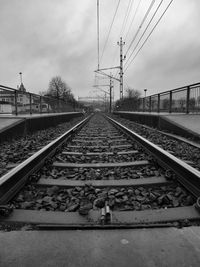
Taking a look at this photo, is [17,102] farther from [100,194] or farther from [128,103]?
[128,103]

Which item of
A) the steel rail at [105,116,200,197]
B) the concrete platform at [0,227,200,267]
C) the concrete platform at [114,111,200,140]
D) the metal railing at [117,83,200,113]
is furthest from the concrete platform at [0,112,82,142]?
the metal railing at [117,83,200,113]

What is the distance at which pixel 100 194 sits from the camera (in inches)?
99.3

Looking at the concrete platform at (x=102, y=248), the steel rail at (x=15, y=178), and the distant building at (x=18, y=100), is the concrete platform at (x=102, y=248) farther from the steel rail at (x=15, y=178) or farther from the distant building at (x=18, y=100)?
the distant building at (x=18, y=100)

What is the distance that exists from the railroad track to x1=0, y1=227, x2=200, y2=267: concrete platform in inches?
4.3

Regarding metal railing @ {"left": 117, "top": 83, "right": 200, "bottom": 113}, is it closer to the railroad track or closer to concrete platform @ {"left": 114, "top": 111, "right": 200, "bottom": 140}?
concrete platform @ {"left": 114, "top": 111, "right": 200, "bottom": 140}

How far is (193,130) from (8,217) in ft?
20.2

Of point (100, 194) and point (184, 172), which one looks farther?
point (184, 172)

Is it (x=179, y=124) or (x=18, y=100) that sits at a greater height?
(x=18, y=100)

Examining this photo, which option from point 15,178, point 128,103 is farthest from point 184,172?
point 128,103

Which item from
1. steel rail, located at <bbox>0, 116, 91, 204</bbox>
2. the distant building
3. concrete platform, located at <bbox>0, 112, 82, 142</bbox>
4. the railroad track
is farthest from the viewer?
the distant building

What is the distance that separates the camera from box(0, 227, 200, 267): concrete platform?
55.5 inches

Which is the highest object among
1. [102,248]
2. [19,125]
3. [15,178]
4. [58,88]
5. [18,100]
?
[58,88]

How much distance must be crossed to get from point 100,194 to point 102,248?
38.5 inches

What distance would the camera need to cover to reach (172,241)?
1620 millimetres
